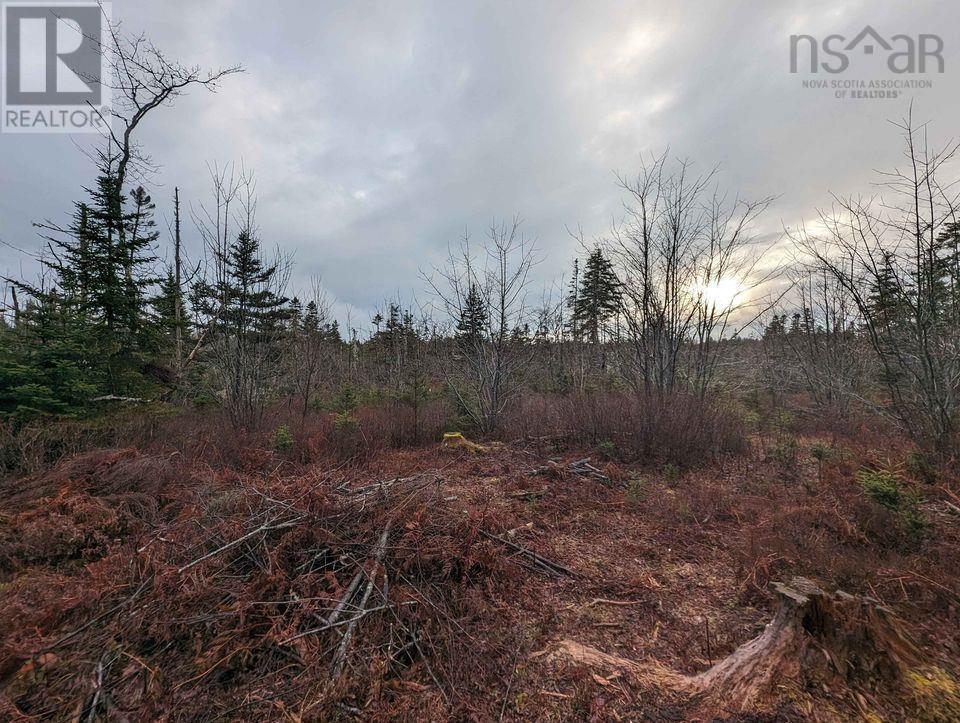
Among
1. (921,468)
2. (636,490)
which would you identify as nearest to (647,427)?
(636,490)

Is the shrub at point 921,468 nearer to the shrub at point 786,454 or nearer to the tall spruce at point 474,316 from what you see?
the shrub at point 786,454

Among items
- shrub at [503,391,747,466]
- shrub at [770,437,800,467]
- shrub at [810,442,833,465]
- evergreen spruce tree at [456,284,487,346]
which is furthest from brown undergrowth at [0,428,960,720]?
evergreen spruce tree at [456,284,487,346]

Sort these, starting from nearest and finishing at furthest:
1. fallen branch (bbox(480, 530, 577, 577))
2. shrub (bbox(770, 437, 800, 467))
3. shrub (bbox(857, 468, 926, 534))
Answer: shrub (bbox(857, 468, 926, 534)) < fallen branch (bbox(480, 530, 577, 577)) < shrub (bbox(770, 437, 800, 467))

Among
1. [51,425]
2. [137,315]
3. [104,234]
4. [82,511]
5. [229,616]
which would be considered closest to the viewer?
[229,616]

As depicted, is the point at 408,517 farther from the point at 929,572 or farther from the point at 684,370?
the point at 684,370

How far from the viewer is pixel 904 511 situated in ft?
11.1

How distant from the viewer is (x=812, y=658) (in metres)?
2.00

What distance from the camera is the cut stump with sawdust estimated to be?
75.2 inches

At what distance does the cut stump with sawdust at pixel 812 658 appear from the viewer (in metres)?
1.91

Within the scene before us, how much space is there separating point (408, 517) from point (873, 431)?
1076cm

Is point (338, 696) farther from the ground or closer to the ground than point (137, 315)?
closer to the ground

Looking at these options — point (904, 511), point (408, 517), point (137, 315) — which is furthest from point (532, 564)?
point (137, 315)

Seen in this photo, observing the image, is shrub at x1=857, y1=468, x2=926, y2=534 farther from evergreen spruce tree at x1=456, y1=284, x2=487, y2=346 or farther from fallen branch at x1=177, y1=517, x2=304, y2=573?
evergreen spruce tree at x1=456, y1=284, x2=487, y2=346

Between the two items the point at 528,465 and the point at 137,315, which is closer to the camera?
the point at 528,465
